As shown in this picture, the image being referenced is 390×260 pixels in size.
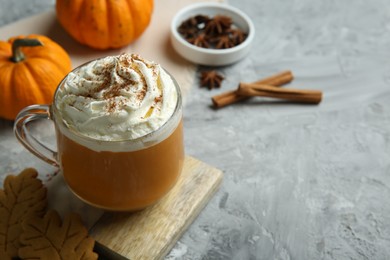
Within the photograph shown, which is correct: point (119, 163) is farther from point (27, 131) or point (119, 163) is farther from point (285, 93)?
point (285, 93)

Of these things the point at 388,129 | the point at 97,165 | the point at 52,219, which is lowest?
the point at 388,129

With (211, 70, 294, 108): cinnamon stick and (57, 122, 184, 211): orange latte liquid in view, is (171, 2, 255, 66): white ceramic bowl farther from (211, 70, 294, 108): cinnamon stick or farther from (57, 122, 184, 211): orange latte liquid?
(57, 122, 184, 211): orange latte liquid

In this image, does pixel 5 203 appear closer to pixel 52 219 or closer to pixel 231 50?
pixel 52 219

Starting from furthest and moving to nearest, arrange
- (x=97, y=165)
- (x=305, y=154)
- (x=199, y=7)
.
Result: (x=199, y=7)
(x=305, y=154)
(x=97, y=165)

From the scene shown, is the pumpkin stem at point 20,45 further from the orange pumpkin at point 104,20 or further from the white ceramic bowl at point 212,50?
the white ceramic bowl at point 212,50

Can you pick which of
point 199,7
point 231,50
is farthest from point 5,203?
point 199,7

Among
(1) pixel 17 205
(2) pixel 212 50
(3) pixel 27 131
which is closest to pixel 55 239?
(1) pixel 17 205
